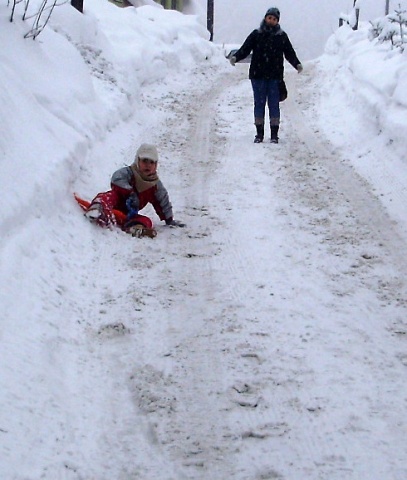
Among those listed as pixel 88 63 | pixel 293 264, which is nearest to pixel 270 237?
pixel 293 264

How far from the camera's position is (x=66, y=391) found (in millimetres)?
3338

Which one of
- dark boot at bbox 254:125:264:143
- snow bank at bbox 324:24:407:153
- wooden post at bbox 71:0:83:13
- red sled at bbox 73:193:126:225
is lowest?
dark boot at bbox 254:125:264:143

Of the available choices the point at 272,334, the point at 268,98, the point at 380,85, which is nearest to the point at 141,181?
the point at 272,334

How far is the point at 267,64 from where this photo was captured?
30.9ft

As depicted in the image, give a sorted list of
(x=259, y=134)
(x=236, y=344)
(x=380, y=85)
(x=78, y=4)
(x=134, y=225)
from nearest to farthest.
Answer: (x=236, y=344) < (x=134, y=225) < (x=259, y=134) < (x=380, y=85) < (x=78, y=4)

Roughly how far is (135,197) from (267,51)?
4450mm

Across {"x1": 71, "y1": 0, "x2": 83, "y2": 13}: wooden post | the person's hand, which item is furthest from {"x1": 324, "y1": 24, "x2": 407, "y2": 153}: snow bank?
{"x1": 71, "y1": 0, "x2": 83, "y2": 13}: wooden post

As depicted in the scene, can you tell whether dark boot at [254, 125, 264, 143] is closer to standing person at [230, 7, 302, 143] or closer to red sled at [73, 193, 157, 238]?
standing person at [230, 7, 302, 143]

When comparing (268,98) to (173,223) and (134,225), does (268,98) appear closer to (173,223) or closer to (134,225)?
(173,223)

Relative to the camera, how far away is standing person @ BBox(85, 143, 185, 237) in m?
5.60

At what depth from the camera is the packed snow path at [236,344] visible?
2967 mm

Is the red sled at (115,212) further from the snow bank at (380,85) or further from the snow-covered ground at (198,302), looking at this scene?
the snow bank at (380,85)

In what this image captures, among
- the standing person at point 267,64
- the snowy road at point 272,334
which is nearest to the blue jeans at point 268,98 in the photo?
the standing person at point 267,64

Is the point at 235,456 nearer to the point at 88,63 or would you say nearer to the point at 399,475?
the point at 399,475
